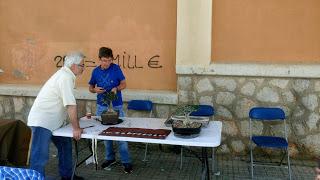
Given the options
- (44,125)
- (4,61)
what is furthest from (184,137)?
(4,61)

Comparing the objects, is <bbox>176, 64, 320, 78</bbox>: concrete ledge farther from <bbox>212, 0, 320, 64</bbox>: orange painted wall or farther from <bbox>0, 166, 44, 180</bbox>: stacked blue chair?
<bbox>0, 166, 44, 180</bbox>: stacked blue chair

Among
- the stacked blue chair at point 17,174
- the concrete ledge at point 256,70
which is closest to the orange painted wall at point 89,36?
the concrete ledge at point 256,70

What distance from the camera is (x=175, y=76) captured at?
245 inches

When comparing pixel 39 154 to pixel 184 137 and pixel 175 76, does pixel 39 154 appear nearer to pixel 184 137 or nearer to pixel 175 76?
pixel 184 137

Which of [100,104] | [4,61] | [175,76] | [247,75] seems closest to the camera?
[100,104]

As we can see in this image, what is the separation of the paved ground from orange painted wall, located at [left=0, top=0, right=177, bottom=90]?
4.04 feet

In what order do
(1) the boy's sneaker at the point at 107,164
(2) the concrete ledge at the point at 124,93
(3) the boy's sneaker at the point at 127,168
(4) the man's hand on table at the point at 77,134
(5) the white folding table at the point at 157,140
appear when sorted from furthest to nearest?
1. (2) the concrete ledge at the point at 124,93
2. (1) the boy's sneaker at the point at 107,164
3. (3) the boy's sneaker at the point at 127,168
4. (4) the man's hand on table at the point at 77,134
5. (5) the white folding table at the point at 157,140

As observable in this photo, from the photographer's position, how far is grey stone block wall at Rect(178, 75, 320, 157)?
223 inches

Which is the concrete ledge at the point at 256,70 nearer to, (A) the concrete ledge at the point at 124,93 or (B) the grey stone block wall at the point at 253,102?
(B) the grey stone block wall at the point at 253,102

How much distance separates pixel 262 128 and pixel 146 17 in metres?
2.59

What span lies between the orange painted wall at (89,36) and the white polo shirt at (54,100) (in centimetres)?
215

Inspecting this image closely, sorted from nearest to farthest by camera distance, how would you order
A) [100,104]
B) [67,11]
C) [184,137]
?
1. [184,137]
2. [100,104]
3. [67,11]

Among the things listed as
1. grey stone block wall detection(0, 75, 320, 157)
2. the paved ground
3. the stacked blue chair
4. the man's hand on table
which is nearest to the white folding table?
the man's hand on table

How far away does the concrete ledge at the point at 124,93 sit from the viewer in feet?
20.0
